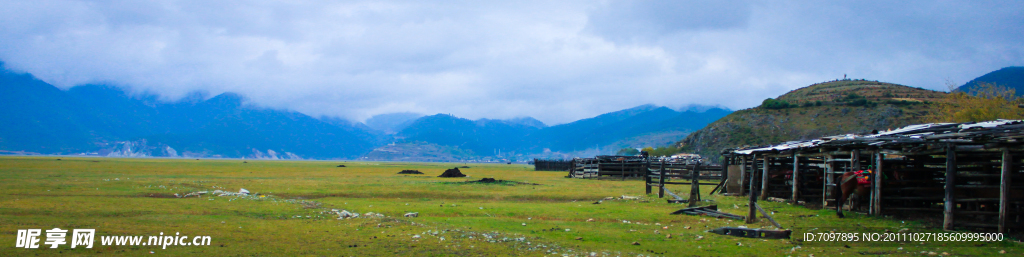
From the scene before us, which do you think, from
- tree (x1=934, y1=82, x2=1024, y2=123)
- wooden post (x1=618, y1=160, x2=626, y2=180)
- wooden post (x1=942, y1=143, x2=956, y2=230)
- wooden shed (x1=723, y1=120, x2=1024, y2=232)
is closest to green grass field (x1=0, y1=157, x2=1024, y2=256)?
wooden post (x1=942, y1=143, x2=956, y2=230)

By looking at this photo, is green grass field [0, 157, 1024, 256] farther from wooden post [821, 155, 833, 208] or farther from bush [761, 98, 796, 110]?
bush [761, 98, 796, 110]

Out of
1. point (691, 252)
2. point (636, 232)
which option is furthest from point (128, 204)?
point (691, 252)

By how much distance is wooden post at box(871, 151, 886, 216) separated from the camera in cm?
1496

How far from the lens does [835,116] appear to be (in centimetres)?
9025

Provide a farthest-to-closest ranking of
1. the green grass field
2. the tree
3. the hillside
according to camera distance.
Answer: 1. the hillside
2. the tree
3. the green grass field

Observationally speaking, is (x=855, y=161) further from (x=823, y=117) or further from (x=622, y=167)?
(x=823, y=117)

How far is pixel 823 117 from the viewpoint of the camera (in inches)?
3573

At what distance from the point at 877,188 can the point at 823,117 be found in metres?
87.6

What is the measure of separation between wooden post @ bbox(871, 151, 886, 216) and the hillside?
7607 cm

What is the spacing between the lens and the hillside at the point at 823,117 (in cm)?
8475

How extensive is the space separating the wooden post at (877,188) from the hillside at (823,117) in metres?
76.1

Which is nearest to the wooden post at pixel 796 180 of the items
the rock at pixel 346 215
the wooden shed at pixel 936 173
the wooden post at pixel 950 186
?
the wooden shed at pixel 936 173

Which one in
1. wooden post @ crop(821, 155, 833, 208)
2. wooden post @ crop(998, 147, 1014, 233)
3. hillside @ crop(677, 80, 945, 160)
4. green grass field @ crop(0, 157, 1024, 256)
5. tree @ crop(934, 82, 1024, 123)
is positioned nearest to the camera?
green grass field @ crop(0, 157, 1024, 256)

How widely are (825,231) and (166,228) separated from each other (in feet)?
49.8
